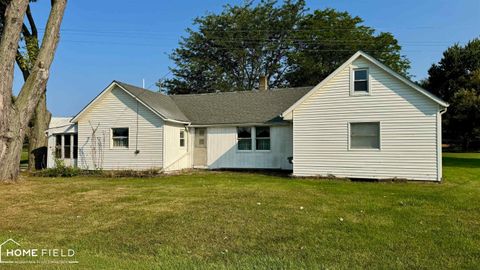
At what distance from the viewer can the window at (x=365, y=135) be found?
46.9ft

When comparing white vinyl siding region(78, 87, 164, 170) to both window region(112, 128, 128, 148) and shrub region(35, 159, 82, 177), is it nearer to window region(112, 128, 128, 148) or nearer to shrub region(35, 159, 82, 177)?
window region(112, 128, 128, 148)

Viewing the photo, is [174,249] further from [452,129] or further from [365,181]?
[452,129]

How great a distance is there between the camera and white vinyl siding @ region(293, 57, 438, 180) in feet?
44.5

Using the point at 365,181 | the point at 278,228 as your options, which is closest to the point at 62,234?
the point at 278,228

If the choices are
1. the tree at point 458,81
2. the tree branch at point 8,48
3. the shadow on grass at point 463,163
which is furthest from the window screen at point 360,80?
the tree at point 458,81

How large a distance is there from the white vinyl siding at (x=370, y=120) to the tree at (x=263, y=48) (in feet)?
81.8

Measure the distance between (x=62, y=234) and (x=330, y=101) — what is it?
38.8 feet

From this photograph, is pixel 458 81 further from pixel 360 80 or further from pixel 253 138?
pixel 253 138

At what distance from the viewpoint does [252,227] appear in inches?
257

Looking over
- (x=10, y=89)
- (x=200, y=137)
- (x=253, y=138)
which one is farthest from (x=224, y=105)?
(x=10, y=89)

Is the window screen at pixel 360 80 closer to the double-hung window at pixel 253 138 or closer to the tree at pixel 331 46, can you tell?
the double-hung window at pixel 253 138

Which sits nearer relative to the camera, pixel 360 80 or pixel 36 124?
pixel 360 80

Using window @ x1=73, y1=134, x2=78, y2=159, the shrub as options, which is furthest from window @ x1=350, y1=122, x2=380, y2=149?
window @ x1=73, y1=134, x2=78, y2=159

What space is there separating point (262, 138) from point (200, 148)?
3.88 m
